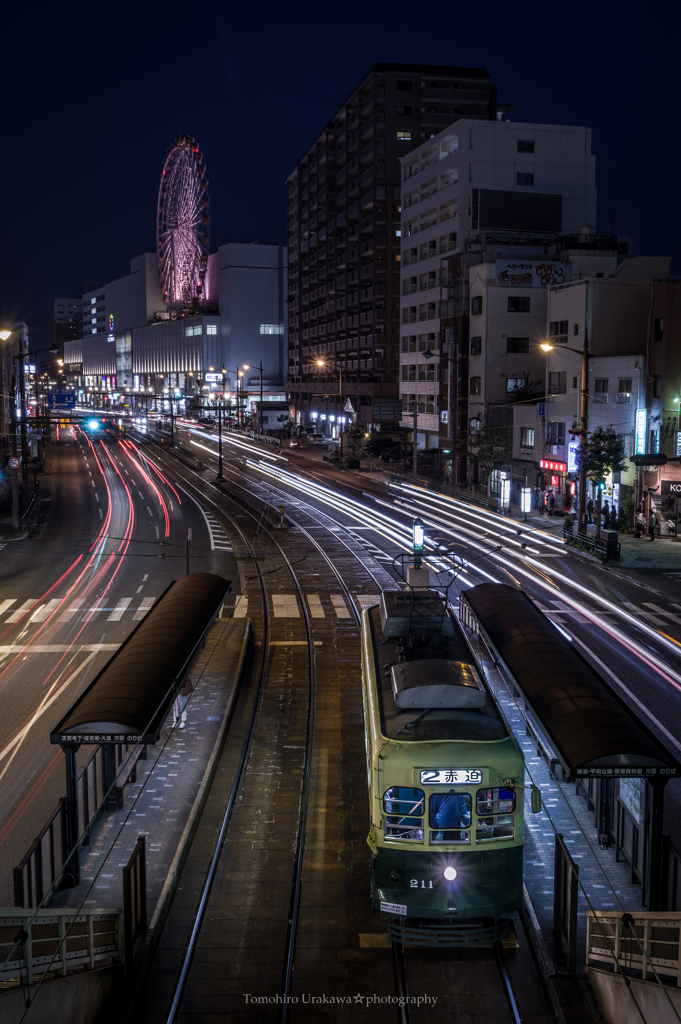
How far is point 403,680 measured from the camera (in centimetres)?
1191

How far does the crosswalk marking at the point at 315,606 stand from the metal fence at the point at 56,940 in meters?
18.7

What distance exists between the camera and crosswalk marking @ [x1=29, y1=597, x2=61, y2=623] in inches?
1119

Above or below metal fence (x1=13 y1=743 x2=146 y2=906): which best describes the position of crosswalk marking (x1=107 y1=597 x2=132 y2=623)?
below

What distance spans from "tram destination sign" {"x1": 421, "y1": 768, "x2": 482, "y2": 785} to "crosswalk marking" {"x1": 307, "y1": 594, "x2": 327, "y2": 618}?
18323mm

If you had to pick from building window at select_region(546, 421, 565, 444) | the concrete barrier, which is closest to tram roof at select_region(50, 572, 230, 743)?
the concrete barrier

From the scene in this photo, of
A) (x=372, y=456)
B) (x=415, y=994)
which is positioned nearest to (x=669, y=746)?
(x=415, y=994)

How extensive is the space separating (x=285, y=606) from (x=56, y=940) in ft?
67.2

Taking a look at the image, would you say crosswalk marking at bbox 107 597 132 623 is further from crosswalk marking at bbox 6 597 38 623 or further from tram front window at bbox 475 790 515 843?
tram front window at bbox 475 790 515 843

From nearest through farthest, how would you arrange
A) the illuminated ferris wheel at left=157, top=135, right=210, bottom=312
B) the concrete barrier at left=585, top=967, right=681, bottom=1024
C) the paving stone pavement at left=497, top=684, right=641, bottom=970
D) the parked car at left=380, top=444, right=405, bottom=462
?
the concrete barrier at left=585, top=967, right=681, bottom=1024 < the paving stone pavement at left=497, top=684, right=641, bottom=970 < the parked car at left=380, top=444, right=405, bottom=462 < the illuminated ferris wheel at left=157, top=135, right=210, bottom=312

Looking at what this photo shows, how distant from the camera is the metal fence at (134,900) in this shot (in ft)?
34.3

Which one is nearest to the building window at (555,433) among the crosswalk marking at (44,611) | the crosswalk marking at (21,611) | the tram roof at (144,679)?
the crosswalk marking at (44,611)

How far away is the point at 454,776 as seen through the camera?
34.7 feet

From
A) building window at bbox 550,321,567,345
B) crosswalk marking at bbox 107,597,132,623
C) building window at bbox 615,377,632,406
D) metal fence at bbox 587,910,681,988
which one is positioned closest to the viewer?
metal fence at bbox 587,910,681,988

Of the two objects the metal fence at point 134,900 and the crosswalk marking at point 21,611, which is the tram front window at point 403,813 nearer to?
the metal fence at point 134,900
